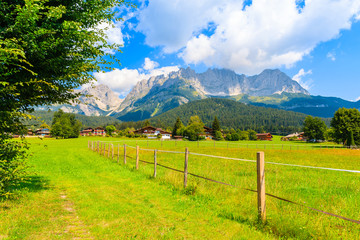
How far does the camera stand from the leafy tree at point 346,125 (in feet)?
192

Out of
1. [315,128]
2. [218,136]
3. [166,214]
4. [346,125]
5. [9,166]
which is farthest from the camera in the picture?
[218,136]

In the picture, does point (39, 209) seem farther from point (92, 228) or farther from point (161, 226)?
point (161, 226)

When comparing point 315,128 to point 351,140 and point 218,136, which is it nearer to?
point 218,136

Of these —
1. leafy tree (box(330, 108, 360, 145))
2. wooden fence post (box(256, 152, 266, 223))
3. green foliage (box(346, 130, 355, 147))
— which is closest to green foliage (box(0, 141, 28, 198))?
wooden fence post (box(256, 152, 266, 223))

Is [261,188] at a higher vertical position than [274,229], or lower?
higher

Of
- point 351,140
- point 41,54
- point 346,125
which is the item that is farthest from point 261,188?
point 346,125

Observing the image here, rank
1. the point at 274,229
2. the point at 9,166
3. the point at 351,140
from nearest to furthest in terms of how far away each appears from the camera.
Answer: the point at 274,229 → the point at 9,166 → the point at 351,140

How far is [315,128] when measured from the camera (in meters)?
108

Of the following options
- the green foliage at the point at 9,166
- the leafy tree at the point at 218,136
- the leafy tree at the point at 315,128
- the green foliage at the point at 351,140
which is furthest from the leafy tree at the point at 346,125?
the green foliage at the point at 9,166

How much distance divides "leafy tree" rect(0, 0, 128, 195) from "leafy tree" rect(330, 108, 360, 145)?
242ft

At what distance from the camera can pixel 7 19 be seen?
232 inches

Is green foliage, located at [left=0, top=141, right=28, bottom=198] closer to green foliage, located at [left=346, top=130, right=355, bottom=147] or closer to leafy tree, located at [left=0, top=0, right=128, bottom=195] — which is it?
leafy tree, located at [left=0, top=0, right=128, bottom=195]

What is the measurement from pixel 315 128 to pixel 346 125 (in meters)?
56.1

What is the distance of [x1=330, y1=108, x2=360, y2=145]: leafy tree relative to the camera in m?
58.4
